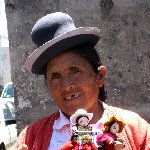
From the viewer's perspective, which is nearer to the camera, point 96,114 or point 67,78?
point 67,78

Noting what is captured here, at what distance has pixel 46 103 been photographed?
4.63 metres

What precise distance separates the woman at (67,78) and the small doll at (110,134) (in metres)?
0.10

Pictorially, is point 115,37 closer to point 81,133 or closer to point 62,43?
point 62,43

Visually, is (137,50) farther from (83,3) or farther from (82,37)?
(82,37)

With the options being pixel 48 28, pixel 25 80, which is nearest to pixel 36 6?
pixel 25 80

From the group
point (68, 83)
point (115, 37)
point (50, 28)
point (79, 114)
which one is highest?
point (115, 37)

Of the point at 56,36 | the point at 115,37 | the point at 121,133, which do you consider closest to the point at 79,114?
the point at 121,133

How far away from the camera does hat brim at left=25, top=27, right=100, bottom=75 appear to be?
85.7 inches

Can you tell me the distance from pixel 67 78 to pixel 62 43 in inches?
6.6

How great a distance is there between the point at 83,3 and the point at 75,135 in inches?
102

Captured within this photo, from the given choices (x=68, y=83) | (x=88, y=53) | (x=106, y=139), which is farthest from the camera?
(x=88, y=53)

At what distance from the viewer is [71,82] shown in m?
2.18

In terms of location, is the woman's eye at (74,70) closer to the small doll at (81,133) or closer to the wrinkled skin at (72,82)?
the wrinkled skin at (72,82)

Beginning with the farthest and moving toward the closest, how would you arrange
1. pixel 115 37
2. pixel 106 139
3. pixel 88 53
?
pixel 115 37 < pixel 88 53 < pixel 106 139
